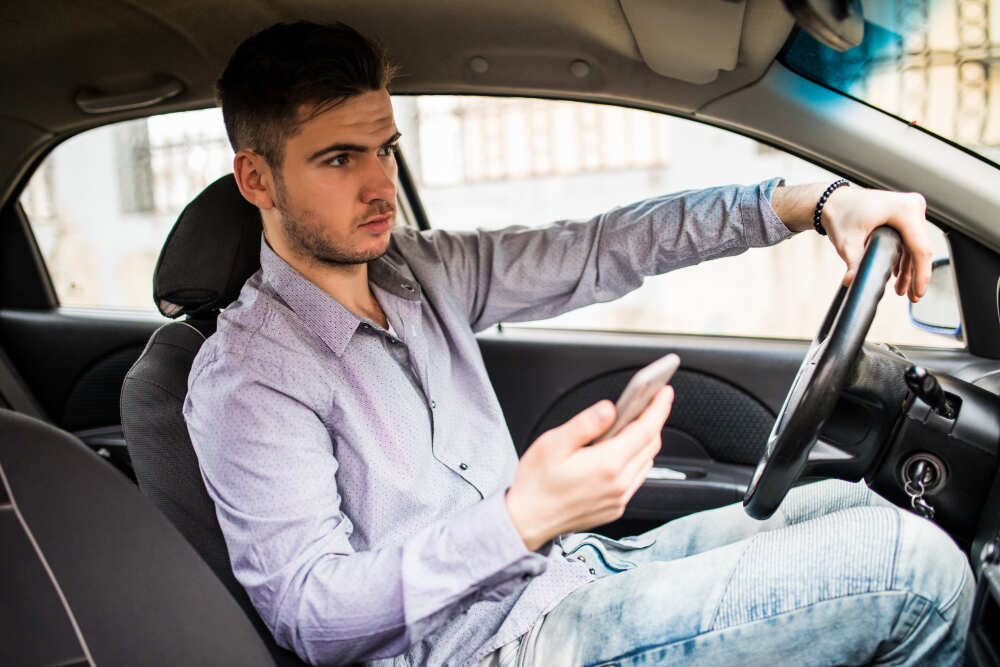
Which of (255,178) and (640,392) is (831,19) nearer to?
(640,392)

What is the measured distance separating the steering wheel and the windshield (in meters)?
0.45

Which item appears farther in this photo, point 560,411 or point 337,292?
point 560,411

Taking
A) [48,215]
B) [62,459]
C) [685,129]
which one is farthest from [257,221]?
[48,215]

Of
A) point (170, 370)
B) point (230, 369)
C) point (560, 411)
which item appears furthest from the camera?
point (560, 411)

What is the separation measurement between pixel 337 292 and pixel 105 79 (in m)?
0.96

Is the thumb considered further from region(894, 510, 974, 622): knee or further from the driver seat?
the driver seat

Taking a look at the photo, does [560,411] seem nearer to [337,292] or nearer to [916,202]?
[337,292]

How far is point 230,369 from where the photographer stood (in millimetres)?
1270

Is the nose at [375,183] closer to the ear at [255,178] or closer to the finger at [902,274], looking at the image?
the ear at [255,178]

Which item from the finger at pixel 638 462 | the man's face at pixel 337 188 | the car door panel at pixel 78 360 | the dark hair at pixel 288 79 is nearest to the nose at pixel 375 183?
the man's face at pixel 337 188

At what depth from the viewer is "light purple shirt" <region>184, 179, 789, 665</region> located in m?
1.06

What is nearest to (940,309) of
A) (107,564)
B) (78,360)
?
(107,564)

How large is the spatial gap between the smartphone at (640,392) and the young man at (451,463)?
0.02 metres

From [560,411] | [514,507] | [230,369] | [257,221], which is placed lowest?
[560,411]
